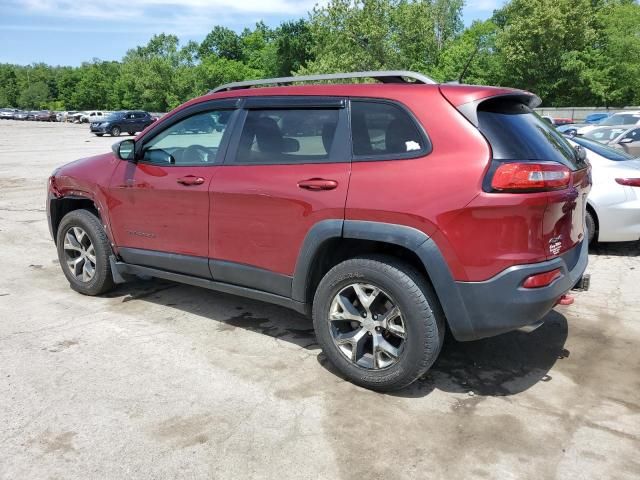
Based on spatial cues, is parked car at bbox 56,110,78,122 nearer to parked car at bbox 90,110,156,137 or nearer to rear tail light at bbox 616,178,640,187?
parked car at bbox 90,110,156,137

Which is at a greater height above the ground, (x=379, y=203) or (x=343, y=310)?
(x=379, y=203)

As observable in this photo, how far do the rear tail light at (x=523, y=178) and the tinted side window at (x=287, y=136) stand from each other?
41.9 inches

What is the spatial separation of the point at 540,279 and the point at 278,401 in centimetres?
164

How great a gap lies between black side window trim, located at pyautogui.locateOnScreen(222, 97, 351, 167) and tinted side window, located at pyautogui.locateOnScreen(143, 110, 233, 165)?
126 millimetres

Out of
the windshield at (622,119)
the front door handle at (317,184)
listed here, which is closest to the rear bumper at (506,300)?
the front door handle at (317,184)

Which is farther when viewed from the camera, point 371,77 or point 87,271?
point 87,271

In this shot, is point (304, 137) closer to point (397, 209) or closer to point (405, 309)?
point (397, 209)

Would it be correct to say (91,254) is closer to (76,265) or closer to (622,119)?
(76,265)

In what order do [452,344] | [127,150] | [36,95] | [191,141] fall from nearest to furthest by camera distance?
[452,344] < [191,141] < [127,150] < [36,95]

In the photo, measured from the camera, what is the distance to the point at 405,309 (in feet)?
10.8

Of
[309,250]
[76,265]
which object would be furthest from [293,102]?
[76,265]

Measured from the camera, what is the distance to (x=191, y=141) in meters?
4.57

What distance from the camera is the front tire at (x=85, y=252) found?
5070 millimetres

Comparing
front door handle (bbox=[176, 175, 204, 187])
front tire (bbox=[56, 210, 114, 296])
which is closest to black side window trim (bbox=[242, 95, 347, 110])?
front door handle (bbox=[176, 175, 204, 187])
